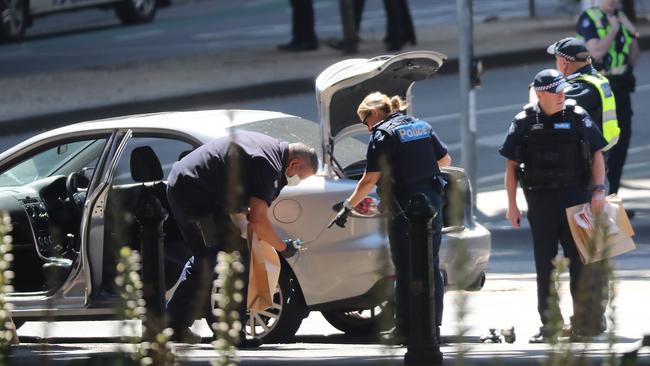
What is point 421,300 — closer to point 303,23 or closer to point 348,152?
point 348,152

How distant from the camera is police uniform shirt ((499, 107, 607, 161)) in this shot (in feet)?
28.9

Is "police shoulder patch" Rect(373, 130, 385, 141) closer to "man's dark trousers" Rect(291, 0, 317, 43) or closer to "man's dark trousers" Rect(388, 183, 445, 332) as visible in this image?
"man's dark trousers" Rect(388, 183, 445, 332)

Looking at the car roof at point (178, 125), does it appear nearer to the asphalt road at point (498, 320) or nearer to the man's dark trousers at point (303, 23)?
the asphalt road at point (498, 320)

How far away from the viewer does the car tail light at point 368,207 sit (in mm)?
8797

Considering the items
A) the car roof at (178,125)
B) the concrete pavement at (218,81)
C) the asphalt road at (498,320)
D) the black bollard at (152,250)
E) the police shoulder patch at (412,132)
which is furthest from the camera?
the concrete pavement at (218,81)

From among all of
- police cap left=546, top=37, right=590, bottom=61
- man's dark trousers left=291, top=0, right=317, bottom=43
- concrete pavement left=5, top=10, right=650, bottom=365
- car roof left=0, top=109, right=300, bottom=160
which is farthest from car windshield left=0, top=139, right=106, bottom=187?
man's dark trousers left=291, top=0, right=317, bottom=43

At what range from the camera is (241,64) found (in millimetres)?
21094

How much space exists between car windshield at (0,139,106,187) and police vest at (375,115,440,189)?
1955 millimetres

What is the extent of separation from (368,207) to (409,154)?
42 cm

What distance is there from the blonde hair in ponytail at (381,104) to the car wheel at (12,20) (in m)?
16.2

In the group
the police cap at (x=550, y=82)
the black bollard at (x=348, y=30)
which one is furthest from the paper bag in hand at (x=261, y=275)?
the black bollard at (x=348, y=30)

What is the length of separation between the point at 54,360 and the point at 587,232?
322 centimetres

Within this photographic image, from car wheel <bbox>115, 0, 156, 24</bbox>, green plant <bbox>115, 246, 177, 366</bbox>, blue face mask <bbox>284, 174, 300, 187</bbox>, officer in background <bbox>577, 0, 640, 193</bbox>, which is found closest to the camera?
green plant <bbox>115, 246, 177, 366</bbox>

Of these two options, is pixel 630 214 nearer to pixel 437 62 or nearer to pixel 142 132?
pixel 437 62
